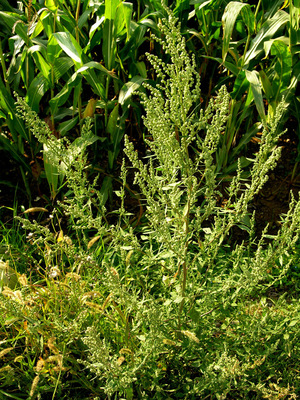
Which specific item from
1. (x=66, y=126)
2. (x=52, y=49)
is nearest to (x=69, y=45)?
(x=52, y=49)

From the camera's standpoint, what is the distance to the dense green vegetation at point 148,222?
1.66 metres

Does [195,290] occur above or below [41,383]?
above

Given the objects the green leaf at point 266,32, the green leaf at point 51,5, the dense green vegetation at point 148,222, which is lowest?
the dense green vegetation at point 148,222

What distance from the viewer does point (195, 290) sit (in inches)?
77.2

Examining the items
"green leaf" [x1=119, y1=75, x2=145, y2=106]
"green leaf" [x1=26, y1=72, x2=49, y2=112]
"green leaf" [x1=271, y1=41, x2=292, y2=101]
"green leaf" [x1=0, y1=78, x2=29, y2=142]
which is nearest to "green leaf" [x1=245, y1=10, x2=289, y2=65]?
"green leaf" [x1=271, y1=41, x2=292, y2=101]

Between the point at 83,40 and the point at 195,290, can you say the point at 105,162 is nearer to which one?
the point at 83,40

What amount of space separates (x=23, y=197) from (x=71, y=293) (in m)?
1.34

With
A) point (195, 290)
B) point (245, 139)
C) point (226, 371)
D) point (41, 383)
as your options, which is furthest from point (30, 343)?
point (245, 139)

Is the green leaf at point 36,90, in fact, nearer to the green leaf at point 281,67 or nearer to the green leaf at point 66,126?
the green leaf at point 66,126

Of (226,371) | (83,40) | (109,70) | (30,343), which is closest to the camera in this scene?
(226,371)

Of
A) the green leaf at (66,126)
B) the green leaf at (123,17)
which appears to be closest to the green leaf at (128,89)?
the green leaf at (123,17)

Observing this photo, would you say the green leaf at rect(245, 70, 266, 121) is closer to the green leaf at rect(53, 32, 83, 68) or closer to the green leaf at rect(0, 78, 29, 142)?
the green leaf at rect(53, 32, 83, 68)

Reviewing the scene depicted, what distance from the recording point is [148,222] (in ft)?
9.32

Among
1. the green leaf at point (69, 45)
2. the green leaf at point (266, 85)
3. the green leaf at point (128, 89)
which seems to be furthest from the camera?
the green leaf at point (266, 85)
